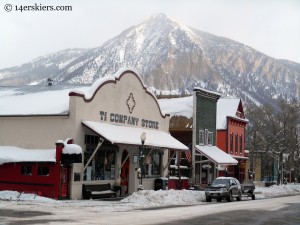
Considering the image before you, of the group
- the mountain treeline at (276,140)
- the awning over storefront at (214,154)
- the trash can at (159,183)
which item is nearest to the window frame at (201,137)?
the awning over storefront at (214,154)

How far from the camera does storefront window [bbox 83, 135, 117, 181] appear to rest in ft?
113

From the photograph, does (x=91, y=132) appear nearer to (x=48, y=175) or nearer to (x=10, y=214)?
(x=48, y=175)

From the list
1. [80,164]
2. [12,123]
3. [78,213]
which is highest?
[12,123]

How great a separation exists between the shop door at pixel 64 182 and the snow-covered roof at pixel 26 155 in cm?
107

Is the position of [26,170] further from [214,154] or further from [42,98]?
[214,154]

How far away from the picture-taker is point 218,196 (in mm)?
36406

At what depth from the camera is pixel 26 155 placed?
32125mm

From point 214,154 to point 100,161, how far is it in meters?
17.0

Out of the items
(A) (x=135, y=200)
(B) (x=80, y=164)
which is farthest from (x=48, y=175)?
(A) (x=135, y=200)

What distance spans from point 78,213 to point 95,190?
1122cm

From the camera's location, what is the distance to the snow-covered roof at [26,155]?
103 ft

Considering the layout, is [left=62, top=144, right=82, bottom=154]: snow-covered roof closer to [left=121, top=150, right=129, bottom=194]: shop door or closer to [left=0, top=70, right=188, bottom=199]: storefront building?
[left=0, top=70, right=188, bottom=199]: storefront building

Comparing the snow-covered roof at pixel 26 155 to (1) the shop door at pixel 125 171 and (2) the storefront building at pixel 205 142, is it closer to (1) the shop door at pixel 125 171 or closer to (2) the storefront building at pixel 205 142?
(1) the shop door at pixel 125 171

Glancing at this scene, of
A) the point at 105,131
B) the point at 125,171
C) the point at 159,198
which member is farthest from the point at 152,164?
the point at 159,198
